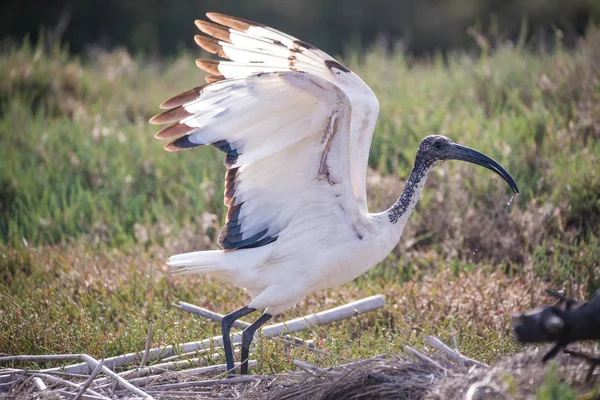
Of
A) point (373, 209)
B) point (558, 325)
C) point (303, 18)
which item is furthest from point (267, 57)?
point (303, 18)

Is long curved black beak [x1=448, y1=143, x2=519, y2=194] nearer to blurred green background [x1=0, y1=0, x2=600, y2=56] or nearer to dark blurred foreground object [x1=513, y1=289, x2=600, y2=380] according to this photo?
dark blurred foreground object [x1=513, y1=289, x2=600, y2=380]

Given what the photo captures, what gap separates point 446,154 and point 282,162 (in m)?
0.97

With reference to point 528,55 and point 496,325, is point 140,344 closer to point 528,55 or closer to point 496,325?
point 496,325

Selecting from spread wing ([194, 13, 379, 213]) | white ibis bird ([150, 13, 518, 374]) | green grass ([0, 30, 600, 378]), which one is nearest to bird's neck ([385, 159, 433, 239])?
white ibis bird ([150, 13, 518, 374])

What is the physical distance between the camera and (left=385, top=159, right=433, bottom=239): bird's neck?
16.3 feet

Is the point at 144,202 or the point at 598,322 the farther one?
the point at 144,202

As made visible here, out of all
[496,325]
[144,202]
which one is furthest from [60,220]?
[496,325]

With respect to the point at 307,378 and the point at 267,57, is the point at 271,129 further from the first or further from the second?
the point at 307,378

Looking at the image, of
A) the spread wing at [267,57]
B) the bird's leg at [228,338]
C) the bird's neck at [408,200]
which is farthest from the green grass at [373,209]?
the spread wing at [267,57]

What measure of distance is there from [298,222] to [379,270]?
173cm

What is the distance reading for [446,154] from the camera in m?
5.10

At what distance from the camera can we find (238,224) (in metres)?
5.09

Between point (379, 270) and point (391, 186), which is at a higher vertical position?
point (391, 186)

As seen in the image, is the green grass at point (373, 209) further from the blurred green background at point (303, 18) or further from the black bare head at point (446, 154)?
the blurred green background at point (303, 18)
